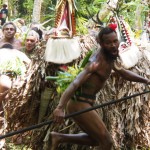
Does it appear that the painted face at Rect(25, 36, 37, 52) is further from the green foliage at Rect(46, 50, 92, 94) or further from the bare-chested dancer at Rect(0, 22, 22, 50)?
the green foliage at Rect(46, 50, 92, 94)

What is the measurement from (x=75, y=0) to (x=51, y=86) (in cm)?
129

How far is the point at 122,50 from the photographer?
509 cm

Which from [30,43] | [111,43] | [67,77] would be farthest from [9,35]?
[111,43]

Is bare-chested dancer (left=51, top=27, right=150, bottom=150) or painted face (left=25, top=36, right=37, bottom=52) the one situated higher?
painted face (left=25, top=36, right=37, bottom=52)

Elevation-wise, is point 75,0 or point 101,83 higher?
point 75,0

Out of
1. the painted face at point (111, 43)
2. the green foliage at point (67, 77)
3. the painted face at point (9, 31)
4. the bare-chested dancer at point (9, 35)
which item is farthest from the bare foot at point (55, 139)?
the painted face at point (9, 31)

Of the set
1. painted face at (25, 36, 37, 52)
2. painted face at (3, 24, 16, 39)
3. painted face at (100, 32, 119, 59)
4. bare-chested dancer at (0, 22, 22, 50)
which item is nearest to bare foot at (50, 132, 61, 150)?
painted face at (100, 32, 119, 59)

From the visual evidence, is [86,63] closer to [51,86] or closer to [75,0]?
[51,86]

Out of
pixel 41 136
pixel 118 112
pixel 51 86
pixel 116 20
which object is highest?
pixel 116 20

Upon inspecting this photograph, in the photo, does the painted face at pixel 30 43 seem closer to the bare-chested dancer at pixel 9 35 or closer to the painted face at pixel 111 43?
the bare-chested dancer at pixel 9 35

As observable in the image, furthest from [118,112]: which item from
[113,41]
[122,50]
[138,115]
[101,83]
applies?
[113,41]

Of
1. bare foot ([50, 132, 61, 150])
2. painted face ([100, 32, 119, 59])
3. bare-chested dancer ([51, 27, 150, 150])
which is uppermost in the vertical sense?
painted face ([100, 32, 119, 59])

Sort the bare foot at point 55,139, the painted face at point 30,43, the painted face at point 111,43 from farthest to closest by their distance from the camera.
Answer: the painted face at point 30,43, the bare foot at point 55,139, the painted face at point 111,43

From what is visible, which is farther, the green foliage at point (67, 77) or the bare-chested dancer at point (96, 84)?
the green foliage at point (67, 77)
